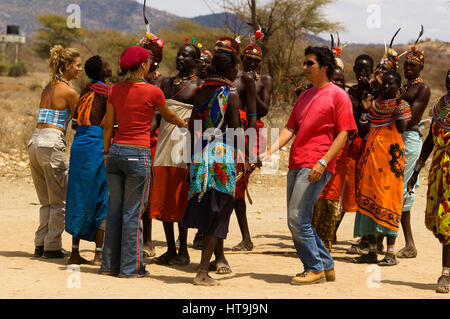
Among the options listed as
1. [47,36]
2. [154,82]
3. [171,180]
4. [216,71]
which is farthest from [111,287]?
[47,36]

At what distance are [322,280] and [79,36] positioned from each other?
34186 millimetres

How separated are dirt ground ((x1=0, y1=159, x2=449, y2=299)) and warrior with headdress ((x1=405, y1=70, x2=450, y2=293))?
0.33m

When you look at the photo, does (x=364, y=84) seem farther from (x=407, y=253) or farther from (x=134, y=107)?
(x=134, y=107)

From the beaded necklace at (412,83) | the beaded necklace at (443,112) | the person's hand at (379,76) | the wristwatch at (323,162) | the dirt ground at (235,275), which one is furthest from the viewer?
the beaded necklace at (412,83)

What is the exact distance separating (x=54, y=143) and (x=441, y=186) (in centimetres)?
376

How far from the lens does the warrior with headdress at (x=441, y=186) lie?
5.78 metres

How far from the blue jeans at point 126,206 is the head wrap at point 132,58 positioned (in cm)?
70

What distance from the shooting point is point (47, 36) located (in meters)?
41.6

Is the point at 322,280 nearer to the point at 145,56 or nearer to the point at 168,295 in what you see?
the point at 168,295

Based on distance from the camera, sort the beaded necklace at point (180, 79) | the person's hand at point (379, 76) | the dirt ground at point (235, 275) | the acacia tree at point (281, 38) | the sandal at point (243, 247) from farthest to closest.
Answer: the acacia tree at point (281, 38) → the sandal at point (243, 247) → the person's hand at point (379, 76) → the beaded necklace at point (180, 79) → the dirt ground at point (235, 275)

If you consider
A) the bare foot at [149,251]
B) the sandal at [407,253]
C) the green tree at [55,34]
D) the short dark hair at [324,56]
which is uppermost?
the green tree at [55,34]

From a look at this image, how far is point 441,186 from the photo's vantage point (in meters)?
5.91

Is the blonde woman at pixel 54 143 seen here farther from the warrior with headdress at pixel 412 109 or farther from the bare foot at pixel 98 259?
the warrior with headdress at pixel 412 109

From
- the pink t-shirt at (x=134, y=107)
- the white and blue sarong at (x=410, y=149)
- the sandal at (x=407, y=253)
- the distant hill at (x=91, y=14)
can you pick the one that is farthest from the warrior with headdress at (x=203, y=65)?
the distant hill at (x=91, y=14)
